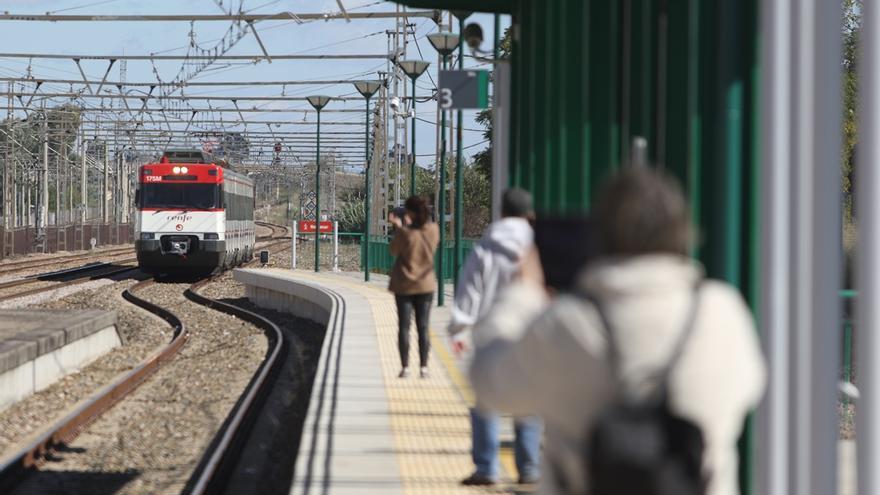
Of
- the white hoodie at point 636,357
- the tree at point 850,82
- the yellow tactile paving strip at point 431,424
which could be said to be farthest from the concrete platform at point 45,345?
the tree at point 850,82

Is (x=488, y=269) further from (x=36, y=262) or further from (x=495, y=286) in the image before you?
(x=36, y=262)

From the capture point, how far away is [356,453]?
27.5 ft

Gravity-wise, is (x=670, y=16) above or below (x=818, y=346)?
above

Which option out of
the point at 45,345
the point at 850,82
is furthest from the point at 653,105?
the point at 850,82

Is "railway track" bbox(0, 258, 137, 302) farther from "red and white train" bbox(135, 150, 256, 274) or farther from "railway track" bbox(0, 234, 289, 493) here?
"railway track" bbox(0, 234, 289, 493)

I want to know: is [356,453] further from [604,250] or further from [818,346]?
[604,250]

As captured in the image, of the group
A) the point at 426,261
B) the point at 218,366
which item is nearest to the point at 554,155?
the point at 426,261

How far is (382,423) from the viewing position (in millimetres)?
9633

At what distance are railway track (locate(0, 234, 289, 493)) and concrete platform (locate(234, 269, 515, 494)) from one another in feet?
3.01

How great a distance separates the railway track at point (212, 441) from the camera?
10.3m

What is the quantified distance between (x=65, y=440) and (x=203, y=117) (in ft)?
159

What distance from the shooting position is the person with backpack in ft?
9.29

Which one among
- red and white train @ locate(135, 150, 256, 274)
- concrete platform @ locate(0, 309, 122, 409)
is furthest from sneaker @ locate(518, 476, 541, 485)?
red and white train @ locate(135, 150, 256, 274)

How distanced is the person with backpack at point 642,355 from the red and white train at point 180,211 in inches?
1174
